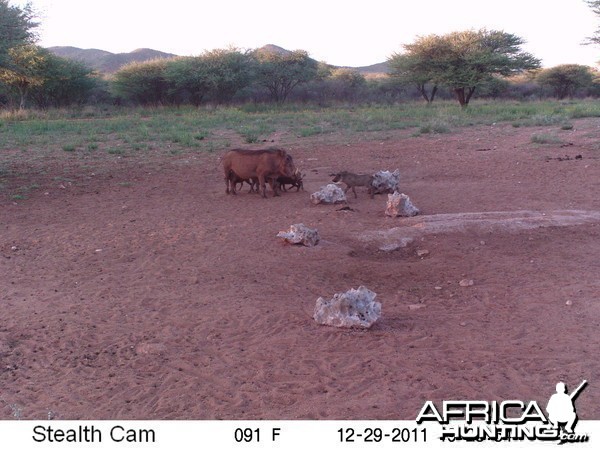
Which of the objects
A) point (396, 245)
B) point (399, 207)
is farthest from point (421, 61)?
point (396, 245)

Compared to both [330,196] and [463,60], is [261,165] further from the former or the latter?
[463,60]

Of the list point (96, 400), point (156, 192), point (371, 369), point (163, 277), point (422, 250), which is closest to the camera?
point (96, 400)

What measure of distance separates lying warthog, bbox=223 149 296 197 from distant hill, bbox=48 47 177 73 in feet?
235

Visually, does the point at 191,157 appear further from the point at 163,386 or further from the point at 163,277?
the point at 163,386

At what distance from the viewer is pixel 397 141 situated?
18.9m

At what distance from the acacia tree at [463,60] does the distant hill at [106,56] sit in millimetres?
48696

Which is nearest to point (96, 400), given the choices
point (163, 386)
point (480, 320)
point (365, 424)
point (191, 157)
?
point (163, 386)

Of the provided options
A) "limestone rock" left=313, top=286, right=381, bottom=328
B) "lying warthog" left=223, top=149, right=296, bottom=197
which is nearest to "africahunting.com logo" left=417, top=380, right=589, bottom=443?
"limestone rock" left=313, top=286, right=381, bottom=328

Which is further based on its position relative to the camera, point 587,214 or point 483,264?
point 587,214

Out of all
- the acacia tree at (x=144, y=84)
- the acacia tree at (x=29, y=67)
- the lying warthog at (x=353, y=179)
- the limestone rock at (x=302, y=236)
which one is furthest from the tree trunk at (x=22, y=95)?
the limestone rock at (x=302, y=236)

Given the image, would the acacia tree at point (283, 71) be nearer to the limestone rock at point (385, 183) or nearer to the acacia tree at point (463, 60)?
the acacia tree at point (463, 60)

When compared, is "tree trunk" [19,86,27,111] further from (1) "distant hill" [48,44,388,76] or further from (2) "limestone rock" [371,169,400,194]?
(1) "distant hill" [48,44,388,76]

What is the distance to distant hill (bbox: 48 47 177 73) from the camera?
265 feet

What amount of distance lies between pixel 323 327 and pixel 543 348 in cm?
177
